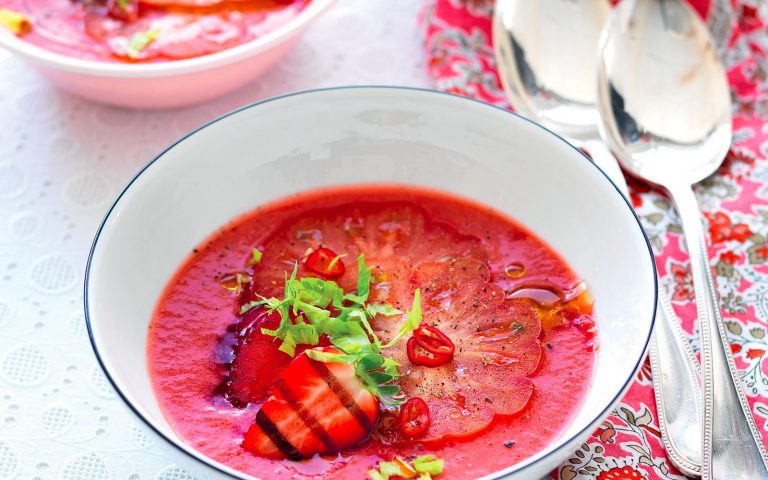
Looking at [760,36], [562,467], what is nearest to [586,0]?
[760,36]

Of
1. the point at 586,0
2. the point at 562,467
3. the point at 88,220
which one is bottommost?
the point at 88,220

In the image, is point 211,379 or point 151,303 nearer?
point 211,379

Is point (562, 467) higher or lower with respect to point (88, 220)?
higher

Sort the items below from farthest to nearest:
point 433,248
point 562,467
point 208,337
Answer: point 433,248, point 208,337, point 562,467

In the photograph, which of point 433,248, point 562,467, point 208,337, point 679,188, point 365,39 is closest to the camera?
point 562,467

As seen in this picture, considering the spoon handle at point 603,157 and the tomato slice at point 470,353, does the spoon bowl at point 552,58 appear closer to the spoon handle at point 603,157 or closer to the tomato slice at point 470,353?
the spoon handle at point 603,157

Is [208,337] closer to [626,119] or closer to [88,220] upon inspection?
[88,220]
